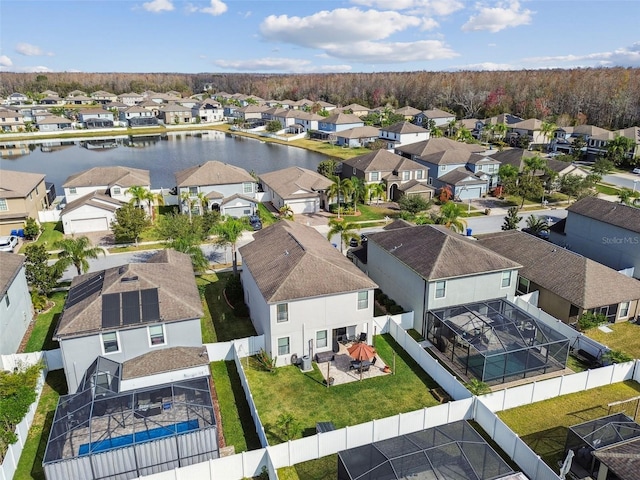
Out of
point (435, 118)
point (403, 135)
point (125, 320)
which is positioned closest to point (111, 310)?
point (125, 320)

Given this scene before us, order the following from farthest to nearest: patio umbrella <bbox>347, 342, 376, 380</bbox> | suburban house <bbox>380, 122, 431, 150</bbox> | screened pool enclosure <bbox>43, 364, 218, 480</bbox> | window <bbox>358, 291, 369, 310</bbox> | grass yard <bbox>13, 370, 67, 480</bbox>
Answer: suburban house <bbox>380, 122, 431, 150</bbox>
window <bbox>358, 291, 369, 310</bbox>
patio umbrella <bbox>347, 342, 376, 380</bbox>
grass yard <bbox>13, 370, 67, 480</bbox>
screened pool enclosure <bbox>43, 364, 218, 480</bbox>

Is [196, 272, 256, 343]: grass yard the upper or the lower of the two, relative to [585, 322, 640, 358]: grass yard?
upper

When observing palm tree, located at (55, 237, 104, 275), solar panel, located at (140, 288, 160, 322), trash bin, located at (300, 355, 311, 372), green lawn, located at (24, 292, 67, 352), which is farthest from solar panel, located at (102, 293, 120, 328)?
palm tree, located at (55, 237, 104, 275)

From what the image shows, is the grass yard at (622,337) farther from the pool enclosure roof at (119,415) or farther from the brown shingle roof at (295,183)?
the brown shingle roof at (295,183)

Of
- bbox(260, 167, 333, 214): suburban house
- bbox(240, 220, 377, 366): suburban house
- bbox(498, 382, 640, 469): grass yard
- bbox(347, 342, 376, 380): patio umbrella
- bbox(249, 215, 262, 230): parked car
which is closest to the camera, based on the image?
bbox(498, 382, 640, 469): grass yard

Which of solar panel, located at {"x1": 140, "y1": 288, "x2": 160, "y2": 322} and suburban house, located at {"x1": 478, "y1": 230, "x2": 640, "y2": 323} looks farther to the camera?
suburban house, located at {"x1": 478, "y1": 230, "x2": 640, "y2": 323}

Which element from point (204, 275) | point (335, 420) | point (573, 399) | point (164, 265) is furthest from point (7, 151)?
point (573, 399)

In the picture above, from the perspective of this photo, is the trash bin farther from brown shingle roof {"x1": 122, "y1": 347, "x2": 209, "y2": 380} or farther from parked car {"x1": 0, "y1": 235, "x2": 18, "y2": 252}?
parked car {"x1": 0, "y1": 235, "x2": 18, "y2": 252}
